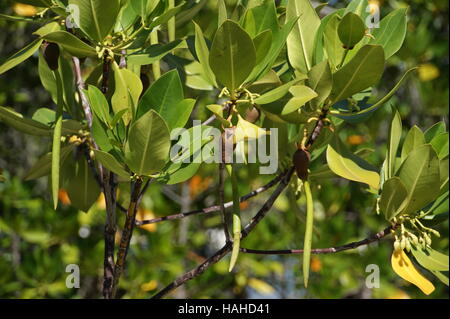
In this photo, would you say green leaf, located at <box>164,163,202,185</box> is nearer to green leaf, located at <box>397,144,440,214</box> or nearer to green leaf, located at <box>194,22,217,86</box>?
green leaf, located at <box>194,22,217,86</box>

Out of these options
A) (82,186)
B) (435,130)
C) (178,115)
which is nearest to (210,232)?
(82,186)

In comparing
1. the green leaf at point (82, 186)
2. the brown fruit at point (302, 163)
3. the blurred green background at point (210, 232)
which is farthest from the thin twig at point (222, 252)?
the blurred green background at point (210, 232)

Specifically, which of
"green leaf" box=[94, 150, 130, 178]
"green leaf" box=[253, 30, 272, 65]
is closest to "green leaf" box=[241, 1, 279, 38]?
"green leaf" box=[253, 30, 272, 65]

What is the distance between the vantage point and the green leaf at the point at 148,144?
31.9 inches

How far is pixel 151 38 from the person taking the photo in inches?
38.6

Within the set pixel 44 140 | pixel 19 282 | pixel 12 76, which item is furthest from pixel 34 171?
pixel 44 140

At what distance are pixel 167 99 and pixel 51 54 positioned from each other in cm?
23

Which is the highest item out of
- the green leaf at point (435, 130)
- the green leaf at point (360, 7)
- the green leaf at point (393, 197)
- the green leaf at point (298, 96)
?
the green leaf at point (360, 7)

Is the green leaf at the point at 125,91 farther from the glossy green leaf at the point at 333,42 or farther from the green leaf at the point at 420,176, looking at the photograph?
the green leaf at the point at 420,176

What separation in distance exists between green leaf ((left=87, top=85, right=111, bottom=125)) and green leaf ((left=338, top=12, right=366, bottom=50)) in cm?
31

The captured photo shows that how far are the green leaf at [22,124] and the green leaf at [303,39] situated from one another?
37 centimetres

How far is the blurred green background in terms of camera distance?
1.94m
